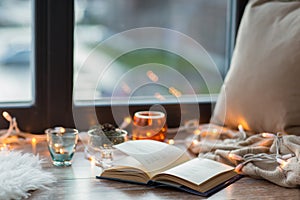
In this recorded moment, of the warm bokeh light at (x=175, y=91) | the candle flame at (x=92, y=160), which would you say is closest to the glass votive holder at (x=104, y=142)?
the candle flame at (x=92, y=160)

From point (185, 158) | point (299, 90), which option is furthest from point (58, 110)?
point (299, 90)

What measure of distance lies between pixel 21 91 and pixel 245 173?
0.80 metres

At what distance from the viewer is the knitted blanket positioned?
4.84ft

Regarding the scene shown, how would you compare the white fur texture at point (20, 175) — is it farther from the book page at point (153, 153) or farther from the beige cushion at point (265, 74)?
the beige cushion at point (265, 74)

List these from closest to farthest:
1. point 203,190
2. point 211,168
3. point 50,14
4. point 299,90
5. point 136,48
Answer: point 203,190 → point 211,168 → point 299,90 → point 50,14 → point 136,48

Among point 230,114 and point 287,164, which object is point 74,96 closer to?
point 230,114

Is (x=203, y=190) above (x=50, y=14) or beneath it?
beneath

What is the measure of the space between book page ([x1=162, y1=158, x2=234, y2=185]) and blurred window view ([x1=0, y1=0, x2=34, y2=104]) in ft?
2.07

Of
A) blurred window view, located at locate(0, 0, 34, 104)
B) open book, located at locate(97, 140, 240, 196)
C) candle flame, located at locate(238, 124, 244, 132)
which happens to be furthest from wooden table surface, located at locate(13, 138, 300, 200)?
blurred window view, located at locate(0, 0, 34, 104)

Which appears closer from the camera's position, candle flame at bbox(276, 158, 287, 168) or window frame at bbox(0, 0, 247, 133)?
candle flame at bbox(276, 158, 287, 168)

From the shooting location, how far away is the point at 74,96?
188cm

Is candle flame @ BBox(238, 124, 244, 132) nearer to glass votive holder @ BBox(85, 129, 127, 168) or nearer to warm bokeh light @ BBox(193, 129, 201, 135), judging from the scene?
warm bokeh light @ BBox(193, 129, 201, 135)

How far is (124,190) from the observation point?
1.44m

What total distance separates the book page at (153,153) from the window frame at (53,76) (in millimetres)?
264
